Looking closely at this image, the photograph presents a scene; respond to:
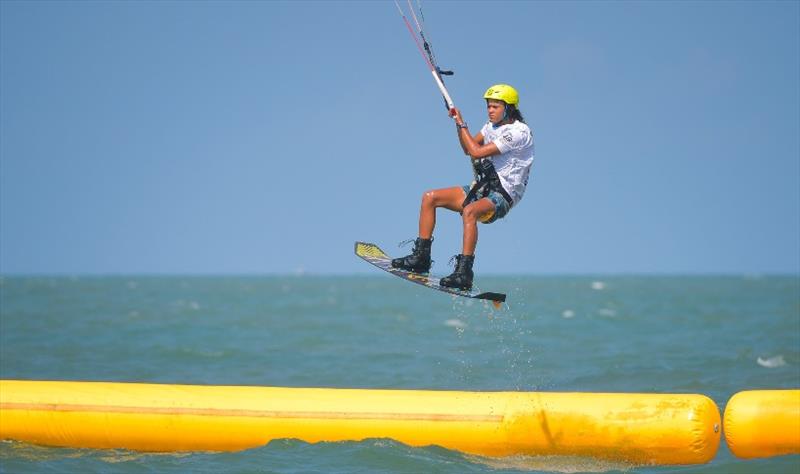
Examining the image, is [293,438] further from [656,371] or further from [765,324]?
[765,324]

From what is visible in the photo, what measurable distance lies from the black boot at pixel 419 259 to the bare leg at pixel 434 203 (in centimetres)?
8

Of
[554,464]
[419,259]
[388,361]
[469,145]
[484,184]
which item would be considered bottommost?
[554,464]

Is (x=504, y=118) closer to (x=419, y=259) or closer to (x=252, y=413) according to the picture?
(x=419, y=259)

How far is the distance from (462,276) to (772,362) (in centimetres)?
Answer: 1554

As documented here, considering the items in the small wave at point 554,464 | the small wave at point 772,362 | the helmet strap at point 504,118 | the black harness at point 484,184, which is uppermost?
the helmet strap at point 504,118

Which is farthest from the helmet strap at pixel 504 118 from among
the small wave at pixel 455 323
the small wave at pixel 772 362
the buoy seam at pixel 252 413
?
the small wave at pixel 455 323

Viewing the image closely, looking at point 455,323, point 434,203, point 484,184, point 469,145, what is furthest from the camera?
point 455,323

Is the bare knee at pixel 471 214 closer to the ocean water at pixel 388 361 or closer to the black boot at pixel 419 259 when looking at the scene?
the black boot at pixel 419 259

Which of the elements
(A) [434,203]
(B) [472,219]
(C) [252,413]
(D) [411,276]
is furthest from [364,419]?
(B) [472,219]

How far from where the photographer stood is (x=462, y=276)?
37.6 feet

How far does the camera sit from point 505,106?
11477 mm

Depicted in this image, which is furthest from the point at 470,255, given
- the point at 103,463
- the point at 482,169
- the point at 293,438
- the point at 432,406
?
the point at 103,463

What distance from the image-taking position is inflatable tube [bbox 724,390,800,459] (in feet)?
39.4

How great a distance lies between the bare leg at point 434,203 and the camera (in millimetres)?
11812
